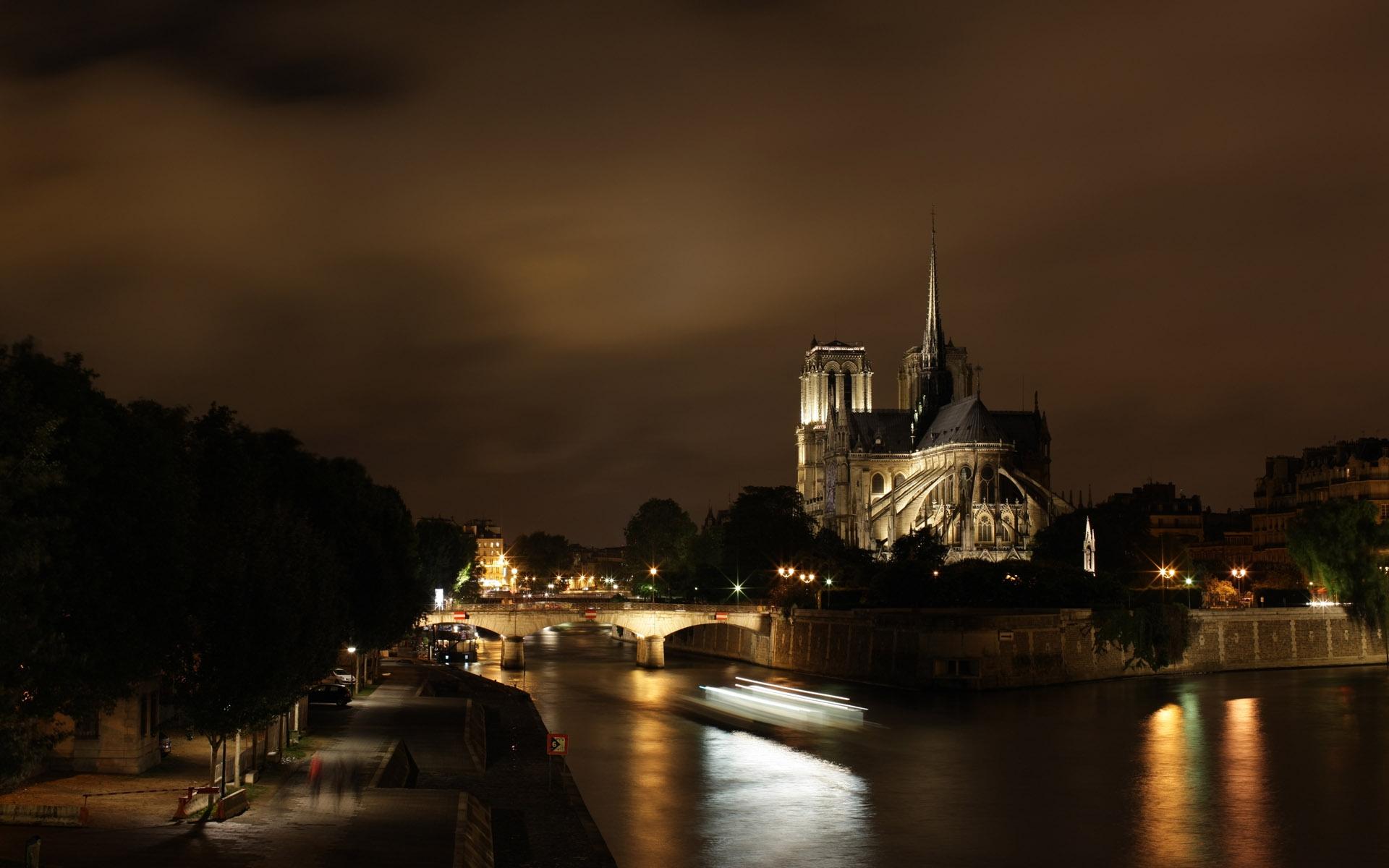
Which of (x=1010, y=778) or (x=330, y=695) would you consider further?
(x=330, y=695)

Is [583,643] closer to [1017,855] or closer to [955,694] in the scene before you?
[955,694]

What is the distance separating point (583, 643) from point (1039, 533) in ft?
A: 133

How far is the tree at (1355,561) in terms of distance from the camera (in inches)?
3270

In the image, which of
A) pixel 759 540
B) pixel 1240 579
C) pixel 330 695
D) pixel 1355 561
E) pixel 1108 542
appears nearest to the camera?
pixel 330 695

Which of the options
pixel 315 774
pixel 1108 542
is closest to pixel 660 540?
pixel 1108 542

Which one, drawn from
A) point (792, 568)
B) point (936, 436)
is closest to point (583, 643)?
point (792, 568)

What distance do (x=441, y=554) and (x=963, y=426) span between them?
2497 inches

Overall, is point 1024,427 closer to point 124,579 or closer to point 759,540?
point 759,540

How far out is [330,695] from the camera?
4694 cm

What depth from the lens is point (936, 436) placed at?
475ft

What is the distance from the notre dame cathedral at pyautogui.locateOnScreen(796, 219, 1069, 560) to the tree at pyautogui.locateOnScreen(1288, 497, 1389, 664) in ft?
129

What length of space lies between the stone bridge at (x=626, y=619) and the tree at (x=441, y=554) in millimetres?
3498

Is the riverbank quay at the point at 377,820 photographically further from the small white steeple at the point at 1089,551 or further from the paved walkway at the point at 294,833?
the small white steeple at the point at 1089,551

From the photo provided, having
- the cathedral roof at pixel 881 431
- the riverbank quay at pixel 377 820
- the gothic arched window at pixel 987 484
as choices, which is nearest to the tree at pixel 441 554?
the riverbank quay at pixel 377 820
